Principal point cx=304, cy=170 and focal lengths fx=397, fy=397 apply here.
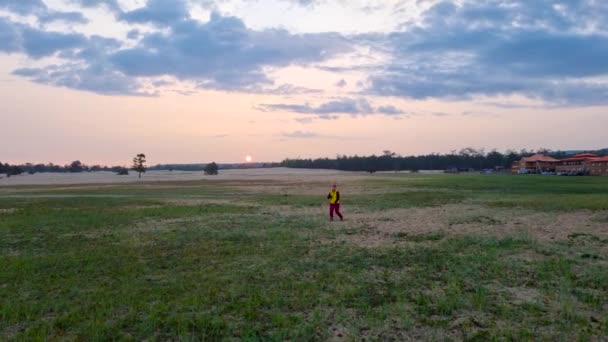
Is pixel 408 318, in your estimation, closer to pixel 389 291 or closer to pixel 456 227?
pixel 389 291

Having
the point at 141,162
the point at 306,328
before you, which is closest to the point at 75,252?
the point at 306,328

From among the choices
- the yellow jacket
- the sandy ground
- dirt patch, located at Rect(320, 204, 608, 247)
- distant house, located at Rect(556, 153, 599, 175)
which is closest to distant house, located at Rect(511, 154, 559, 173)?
distant house, located at Rect(556, 153, 599, 175)

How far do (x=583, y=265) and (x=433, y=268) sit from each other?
14.4 ft

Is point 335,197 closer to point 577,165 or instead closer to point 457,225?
point 457,225

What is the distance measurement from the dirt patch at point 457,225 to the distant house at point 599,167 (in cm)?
8215

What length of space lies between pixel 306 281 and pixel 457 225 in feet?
39.9

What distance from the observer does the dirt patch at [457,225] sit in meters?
16.5

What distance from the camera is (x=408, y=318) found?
25.0 feet

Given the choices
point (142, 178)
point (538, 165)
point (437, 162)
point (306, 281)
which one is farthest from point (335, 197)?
point (437, 162)

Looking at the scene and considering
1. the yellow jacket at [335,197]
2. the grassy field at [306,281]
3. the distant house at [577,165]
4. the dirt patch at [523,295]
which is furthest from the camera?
the distant house at [577,165]

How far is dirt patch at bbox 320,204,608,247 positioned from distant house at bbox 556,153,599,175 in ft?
267

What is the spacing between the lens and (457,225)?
19.7 metres

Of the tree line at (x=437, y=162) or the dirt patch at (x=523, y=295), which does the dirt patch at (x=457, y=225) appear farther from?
the tree line at (x=437, y=162)

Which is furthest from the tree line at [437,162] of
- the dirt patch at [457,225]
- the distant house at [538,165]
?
the dirt patch at [457,225]
